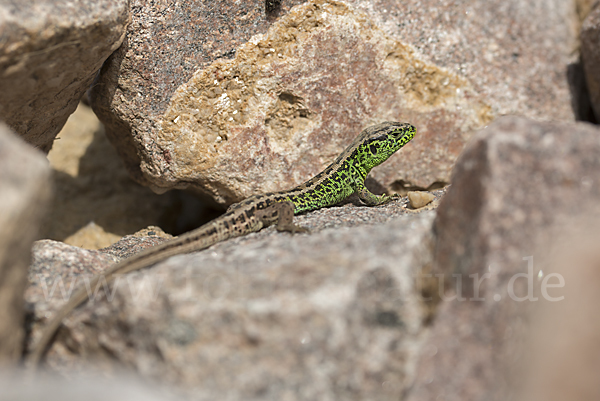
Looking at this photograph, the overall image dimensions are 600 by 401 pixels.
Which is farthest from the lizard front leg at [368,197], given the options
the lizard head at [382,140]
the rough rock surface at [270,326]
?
the rough rock surface at [270,326]

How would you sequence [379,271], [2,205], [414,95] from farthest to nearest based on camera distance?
[414,95]
[379,271]
[2,205]

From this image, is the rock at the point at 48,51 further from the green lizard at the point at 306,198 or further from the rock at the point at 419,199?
the rock at the point at 419,199

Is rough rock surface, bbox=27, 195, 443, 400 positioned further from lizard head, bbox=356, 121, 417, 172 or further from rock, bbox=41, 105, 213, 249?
rock, bbox=41, 105, 213, 249

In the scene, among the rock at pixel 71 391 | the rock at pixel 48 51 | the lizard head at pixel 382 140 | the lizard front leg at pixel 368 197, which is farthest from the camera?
the lizard front leg at pixel 368 197

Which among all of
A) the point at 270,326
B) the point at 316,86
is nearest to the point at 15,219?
the point at 270,326

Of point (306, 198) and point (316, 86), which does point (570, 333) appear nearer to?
point (306, 198)

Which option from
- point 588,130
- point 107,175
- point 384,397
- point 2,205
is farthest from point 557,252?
point 107,175

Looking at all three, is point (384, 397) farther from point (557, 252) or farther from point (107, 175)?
point (107, 175)
